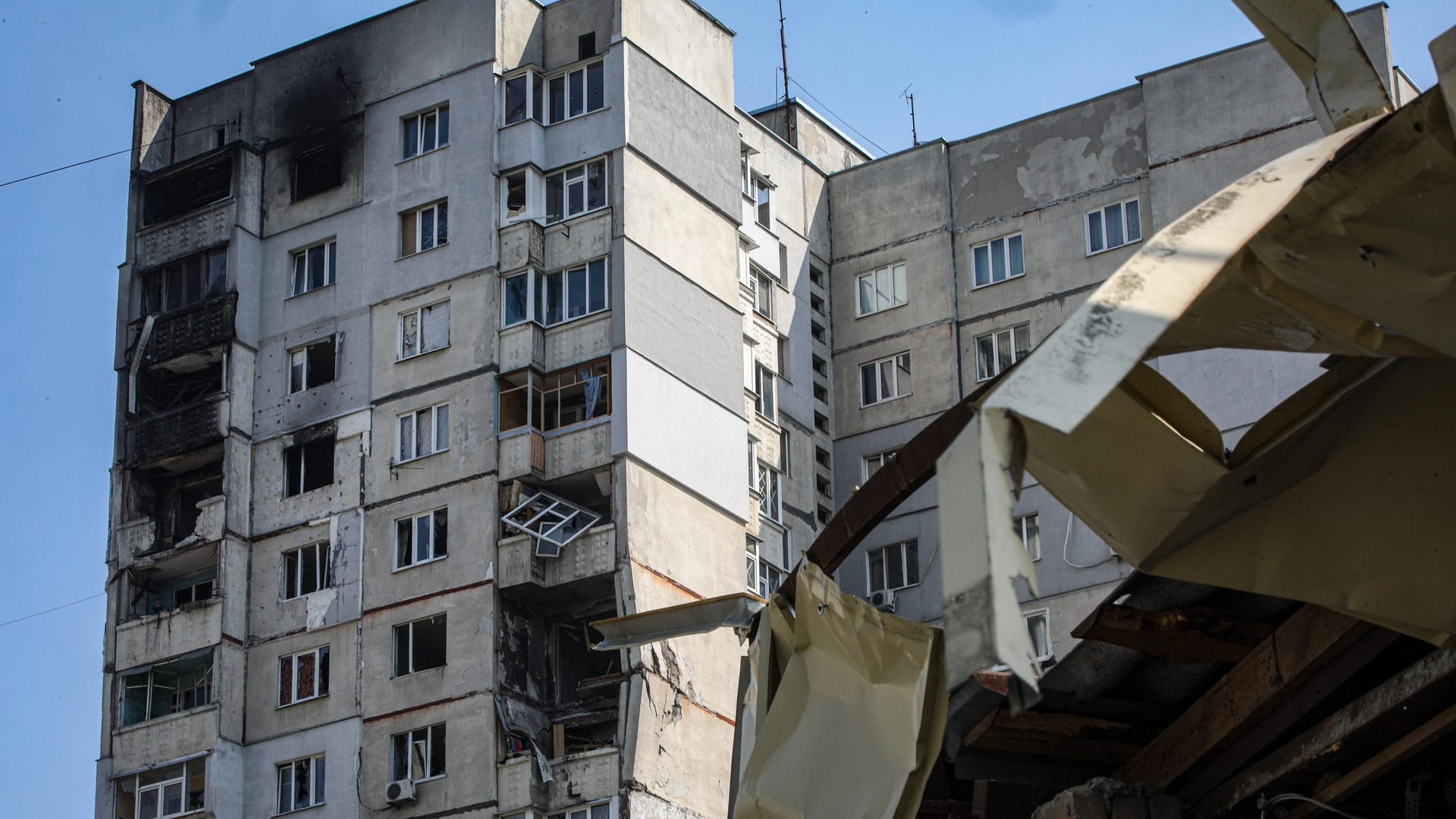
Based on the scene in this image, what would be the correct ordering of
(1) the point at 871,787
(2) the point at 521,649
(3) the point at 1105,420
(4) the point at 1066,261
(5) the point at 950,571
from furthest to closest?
(4) the point at 1066,261 → (2) the point at 521,649 → (1) the point at 871,787 → (3) the point at 1105,420 → (5) the point at 950,571

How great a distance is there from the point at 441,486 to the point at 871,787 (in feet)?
102

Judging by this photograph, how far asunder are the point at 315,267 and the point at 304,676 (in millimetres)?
9099

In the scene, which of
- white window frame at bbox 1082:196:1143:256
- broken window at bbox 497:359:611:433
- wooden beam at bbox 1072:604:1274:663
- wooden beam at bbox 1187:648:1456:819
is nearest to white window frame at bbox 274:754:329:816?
broken window at bbox 497:359:611:433

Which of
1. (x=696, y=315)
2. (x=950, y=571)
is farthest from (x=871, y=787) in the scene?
(x=696, y=315)

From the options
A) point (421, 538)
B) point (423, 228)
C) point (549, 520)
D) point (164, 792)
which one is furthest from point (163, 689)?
point (423, 228)

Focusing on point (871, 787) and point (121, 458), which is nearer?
point (871, 787)

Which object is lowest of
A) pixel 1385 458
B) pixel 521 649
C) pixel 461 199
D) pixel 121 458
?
pixel 1385 458

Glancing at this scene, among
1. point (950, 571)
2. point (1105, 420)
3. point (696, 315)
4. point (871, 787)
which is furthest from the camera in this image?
point (696, 315)

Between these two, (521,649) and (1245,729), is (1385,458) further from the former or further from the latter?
(521,649)

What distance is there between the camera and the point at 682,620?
962 centimetres

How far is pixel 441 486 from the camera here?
1506 inches

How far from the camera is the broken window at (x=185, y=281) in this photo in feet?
141

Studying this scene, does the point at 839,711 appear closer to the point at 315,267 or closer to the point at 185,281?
the point at 315,267

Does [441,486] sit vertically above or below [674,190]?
below
